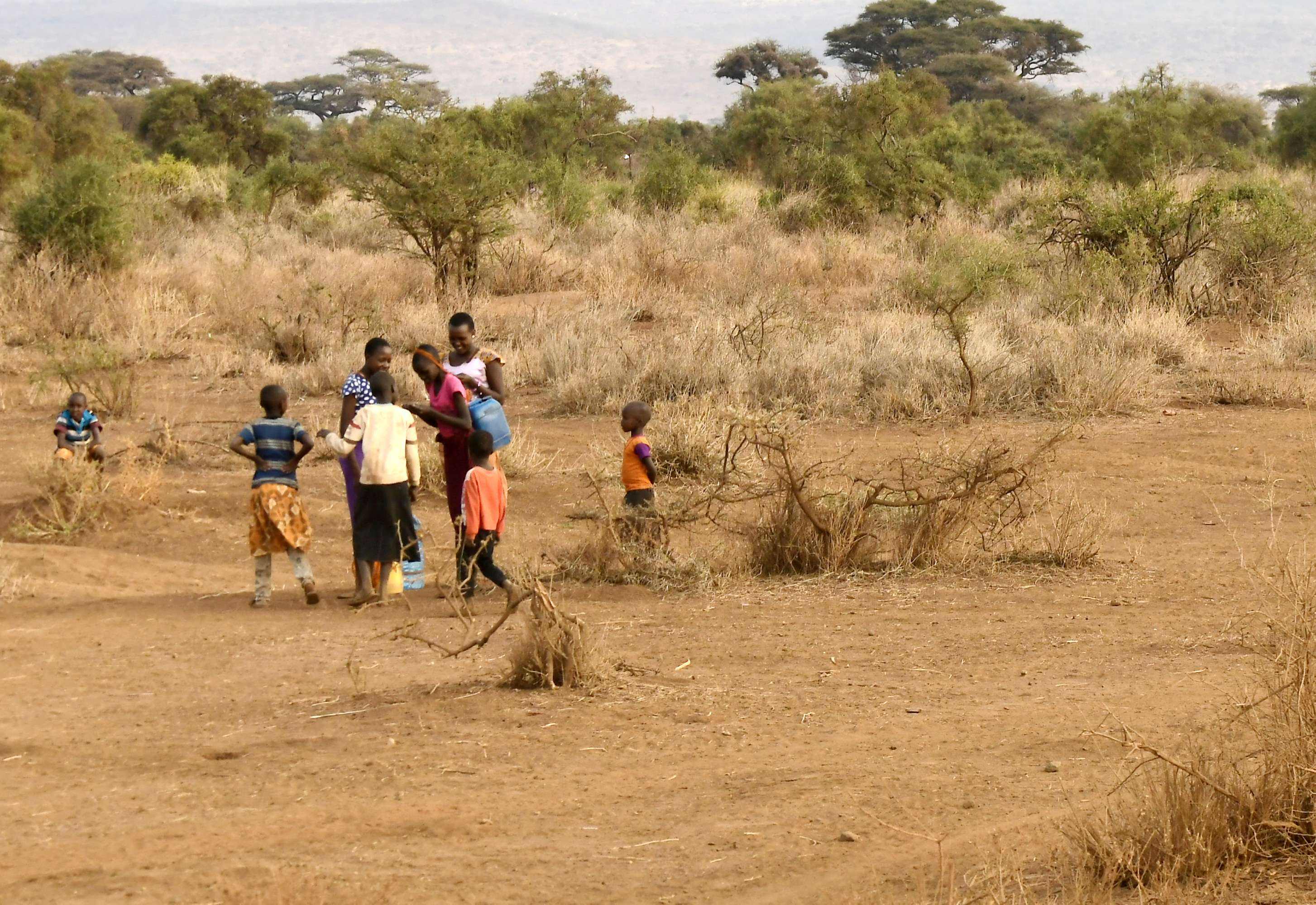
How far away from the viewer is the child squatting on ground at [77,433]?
923cm

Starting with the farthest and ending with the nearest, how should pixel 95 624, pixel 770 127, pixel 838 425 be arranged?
pixel 770 127 → pixel 838 425 → pixel 95 624

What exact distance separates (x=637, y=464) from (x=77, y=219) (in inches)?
486

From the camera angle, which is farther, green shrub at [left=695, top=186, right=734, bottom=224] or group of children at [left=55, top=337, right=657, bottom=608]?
green shrub at [left=695, top=186, right=734, bottom=224]

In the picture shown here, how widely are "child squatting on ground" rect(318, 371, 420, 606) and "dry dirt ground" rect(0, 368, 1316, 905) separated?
0.32 m

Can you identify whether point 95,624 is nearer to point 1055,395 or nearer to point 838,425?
point 838,425


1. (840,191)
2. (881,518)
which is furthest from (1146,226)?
(881,518)

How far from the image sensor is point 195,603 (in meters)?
7.55

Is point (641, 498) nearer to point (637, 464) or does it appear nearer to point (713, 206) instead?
point (637, 464)

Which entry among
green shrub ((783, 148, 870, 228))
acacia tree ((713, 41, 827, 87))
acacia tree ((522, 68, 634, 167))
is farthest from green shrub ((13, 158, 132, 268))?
acacia tree ((713, 41, 827, 87))

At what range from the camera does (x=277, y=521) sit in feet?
23.6

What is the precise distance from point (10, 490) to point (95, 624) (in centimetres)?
371

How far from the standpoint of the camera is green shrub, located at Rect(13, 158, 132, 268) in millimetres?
17328

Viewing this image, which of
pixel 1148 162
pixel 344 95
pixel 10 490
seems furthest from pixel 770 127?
pixel 344 95

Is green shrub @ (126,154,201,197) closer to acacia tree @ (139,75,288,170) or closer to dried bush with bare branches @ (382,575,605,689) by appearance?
acacia tree @ (139,75,288,170)
